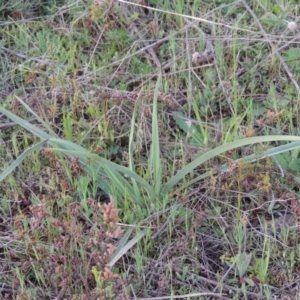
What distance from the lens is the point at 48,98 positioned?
2.17 meters

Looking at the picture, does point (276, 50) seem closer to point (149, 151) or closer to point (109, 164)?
point (149, 151)

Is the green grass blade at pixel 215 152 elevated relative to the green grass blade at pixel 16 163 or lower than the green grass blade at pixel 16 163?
lower

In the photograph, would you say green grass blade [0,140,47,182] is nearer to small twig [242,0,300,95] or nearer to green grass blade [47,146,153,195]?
green grass blade [47,146,153,195]

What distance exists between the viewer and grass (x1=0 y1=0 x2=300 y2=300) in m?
1.62

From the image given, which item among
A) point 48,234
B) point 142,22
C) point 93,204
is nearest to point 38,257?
point 48,234

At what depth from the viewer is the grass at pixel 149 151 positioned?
162cm

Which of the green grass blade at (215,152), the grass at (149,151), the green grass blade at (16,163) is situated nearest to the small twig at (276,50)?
the grass at (149,151)

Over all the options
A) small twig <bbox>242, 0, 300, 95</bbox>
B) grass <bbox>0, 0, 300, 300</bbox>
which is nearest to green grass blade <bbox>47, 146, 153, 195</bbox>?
grass <bbox>0, 0, 300, 300</bbox>

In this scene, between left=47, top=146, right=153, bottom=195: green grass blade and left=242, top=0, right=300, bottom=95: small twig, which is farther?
left=242, top=0, right=300, bottom=95: small twig

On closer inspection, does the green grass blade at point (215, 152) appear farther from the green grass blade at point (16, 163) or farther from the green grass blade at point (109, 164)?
the green grass blade at point (16, 163)

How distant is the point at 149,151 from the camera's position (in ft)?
6.47

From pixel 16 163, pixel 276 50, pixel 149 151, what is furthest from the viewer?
pixel 276 50

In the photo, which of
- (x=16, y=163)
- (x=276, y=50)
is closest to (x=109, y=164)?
(x=16, y=163)

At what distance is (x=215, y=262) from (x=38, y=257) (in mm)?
483
